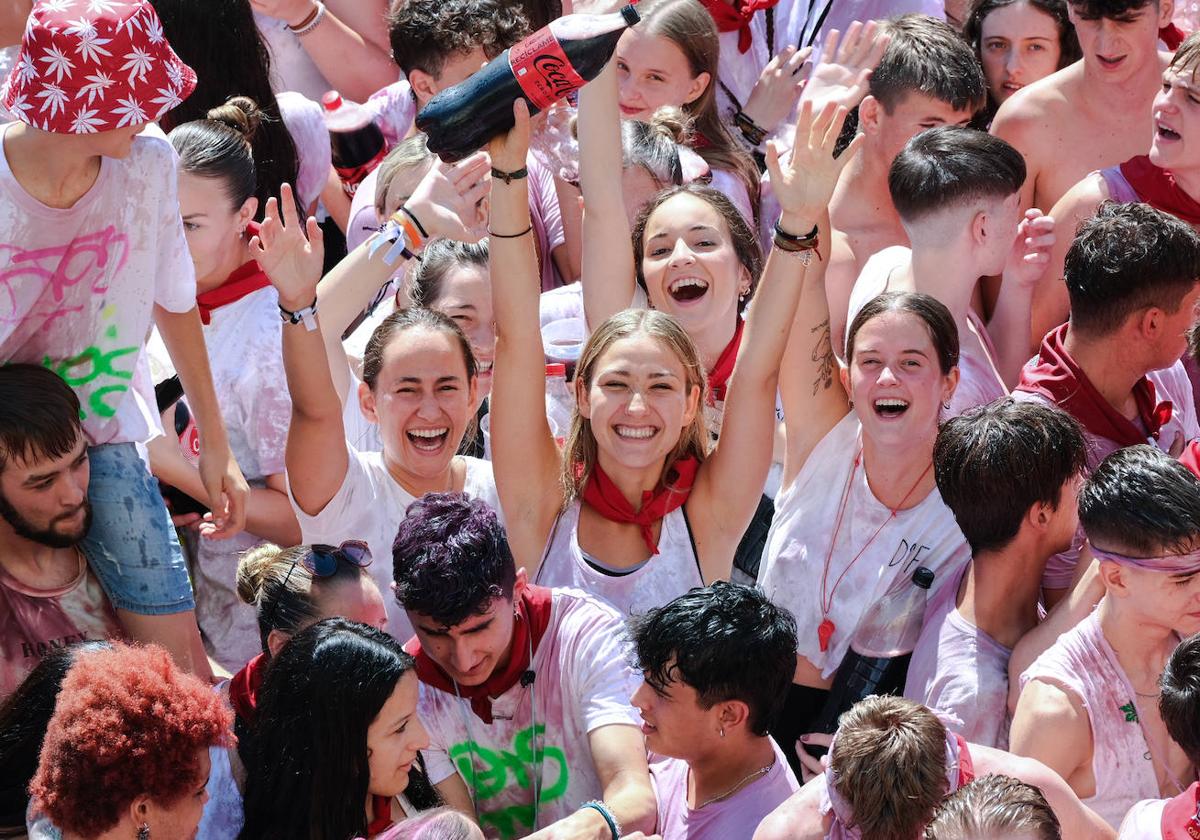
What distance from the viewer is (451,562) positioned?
10.4ft

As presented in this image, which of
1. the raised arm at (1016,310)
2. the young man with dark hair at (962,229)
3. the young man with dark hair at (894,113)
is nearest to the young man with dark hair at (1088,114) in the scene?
the young man with dark hair at (894,113)

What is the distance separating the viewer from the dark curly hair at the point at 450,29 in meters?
4.98

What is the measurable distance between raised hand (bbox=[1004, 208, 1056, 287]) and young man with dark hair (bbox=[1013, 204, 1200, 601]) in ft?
0.77

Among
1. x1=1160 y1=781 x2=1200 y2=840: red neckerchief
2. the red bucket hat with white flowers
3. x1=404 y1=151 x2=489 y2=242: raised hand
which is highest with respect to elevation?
the red bucket hat with white flowers

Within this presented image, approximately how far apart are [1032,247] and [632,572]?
4.88 feet

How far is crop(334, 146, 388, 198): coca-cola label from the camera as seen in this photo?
215 inches

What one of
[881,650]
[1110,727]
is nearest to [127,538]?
[881,650]

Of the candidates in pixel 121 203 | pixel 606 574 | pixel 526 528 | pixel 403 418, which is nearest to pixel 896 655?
pixel 606 574

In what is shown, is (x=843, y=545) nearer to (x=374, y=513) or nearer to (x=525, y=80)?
(x=374, y=513)

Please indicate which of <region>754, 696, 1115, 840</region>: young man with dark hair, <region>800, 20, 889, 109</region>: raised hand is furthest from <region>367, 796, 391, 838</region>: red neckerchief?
<region>800, 20, 889, 109</region>: raised hand

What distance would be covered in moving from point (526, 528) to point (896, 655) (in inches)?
36.1

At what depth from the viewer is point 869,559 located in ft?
12.0

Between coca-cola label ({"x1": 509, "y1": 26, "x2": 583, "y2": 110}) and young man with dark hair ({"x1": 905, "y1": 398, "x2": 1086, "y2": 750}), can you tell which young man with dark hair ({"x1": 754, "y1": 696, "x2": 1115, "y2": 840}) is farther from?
coca-cola label ({"x1": 509, "y1": 26, "x2": 583, "y2": 110})

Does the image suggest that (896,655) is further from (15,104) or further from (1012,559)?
(15,104)
